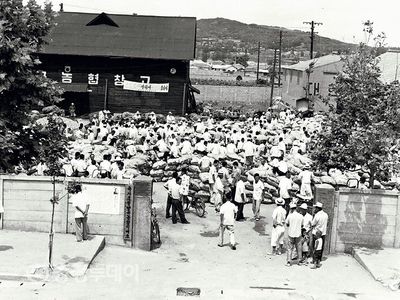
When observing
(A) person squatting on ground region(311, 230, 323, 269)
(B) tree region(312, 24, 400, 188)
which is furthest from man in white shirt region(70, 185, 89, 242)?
(B) tree region(312, 24, 400, 188)

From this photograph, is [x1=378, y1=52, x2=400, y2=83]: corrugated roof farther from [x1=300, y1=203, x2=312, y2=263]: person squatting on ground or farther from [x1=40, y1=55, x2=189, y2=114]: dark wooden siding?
[x1=300, y1=203, x2=312, y2=263]: person squatting on ground

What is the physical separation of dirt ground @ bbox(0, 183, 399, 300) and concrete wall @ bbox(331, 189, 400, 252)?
22.8 inches

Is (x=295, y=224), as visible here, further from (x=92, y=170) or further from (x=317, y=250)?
(x=92, y=170)

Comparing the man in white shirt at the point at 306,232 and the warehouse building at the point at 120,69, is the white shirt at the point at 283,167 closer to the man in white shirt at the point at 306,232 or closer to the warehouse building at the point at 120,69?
the man in white shirt at the point at 306,232

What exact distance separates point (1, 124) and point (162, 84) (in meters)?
28.1

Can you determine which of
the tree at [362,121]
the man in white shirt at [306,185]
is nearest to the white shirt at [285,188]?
the man in white shirt at [306,185]

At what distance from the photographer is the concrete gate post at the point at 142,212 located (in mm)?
14875

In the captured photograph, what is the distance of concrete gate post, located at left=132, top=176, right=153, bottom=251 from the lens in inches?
586

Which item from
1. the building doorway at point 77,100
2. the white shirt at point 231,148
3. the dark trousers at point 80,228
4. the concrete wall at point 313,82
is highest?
the concrete wall at point 313,82

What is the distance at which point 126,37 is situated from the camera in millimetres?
42156

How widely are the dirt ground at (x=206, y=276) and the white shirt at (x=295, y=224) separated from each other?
33.4 inches

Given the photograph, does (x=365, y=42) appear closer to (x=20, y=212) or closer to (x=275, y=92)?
(x=20, y=212)

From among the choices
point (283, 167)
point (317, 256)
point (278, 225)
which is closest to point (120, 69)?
point (283, 167)

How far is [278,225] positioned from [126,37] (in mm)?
29864
